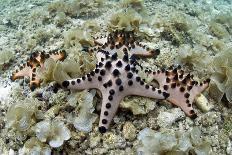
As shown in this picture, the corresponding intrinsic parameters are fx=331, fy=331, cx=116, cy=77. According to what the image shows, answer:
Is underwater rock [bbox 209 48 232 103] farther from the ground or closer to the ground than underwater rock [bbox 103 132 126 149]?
farther from the ground

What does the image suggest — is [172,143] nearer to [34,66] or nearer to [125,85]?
[125,85]

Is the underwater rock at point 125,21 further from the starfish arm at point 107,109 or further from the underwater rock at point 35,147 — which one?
the underwater rock at point 35,147

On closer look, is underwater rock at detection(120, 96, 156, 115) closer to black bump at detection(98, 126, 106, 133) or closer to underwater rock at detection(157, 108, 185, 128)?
underwater rock at detection(157, 108, 185, 128)

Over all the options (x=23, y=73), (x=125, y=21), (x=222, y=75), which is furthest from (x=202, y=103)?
(x=23, y=73)

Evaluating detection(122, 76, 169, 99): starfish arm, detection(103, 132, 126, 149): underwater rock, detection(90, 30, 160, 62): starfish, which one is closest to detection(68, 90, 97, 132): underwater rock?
detection(103, 132, 126, 149): underwater rock

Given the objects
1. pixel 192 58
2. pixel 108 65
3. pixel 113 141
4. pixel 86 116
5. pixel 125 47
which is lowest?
pixel 113 141

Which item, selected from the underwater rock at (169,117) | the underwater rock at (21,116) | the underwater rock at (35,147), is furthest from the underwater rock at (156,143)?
the underwater rock at (21,116)
